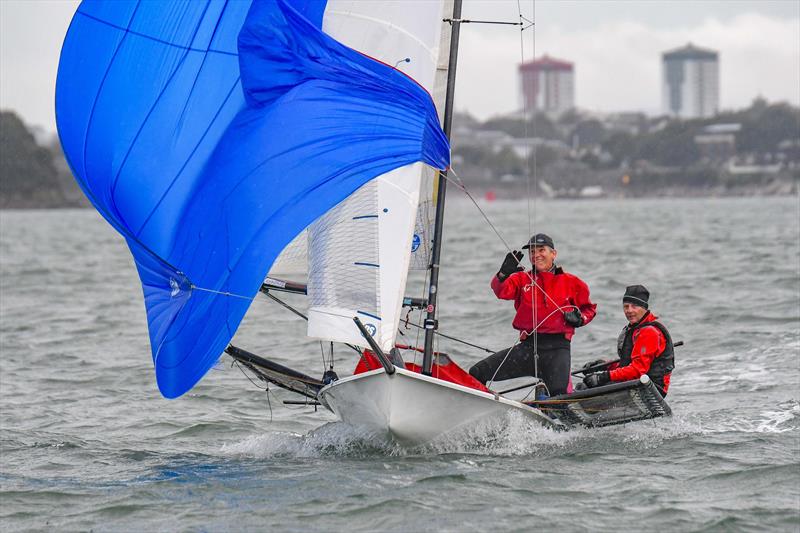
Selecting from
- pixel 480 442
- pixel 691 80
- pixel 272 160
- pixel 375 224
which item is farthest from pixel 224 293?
pixel 691 80

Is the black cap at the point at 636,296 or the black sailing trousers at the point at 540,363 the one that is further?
the black sailing trousers at the point at 540,363

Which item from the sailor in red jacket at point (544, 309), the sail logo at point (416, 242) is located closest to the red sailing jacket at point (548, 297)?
the sailor in red jacket at point (544, 309)

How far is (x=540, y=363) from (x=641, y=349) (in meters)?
Answer: 0.63

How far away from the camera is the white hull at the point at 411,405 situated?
664cm

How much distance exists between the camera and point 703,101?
637 feet

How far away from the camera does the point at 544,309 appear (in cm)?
756

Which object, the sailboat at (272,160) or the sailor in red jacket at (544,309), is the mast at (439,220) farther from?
the sailor in red jacket at (544,309)

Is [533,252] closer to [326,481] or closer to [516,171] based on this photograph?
[326,481]

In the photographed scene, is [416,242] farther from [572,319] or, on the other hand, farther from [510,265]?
[572,319]

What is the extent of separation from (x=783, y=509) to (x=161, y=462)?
3360 millimetres

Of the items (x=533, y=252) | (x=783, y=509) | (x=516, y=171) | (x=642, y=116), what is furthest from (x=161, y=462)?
(x=642, y=116)

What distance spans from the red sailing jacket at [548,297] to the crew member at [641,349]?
24cm

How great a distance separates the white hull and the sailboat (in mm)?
11

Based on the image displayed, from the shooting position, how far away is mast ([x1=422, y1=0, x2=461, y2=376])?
6.96 m
